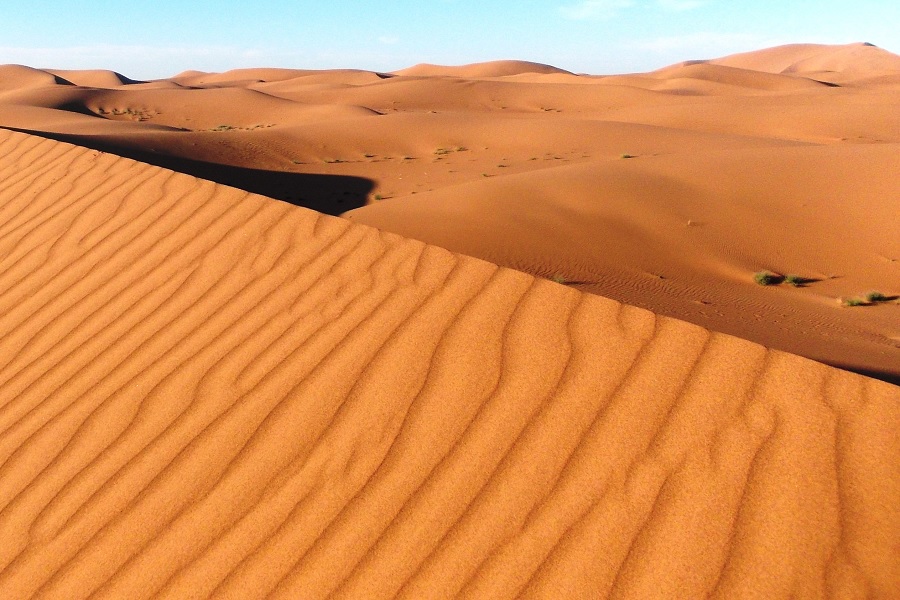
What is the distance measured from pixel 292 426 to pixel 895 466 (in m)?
1.79

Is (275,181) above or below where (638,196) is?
above

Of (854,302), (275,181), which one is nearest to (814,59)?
(275,181)

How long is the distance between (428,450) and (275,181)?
39.7 ft

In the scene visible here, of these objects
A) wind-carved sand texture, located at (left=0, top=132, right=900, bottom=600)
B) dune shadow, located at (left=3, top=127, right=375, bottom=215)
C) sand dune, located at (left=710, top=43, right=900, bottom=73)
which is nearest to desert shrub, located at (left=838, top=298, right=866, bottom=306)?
wind-carved sand texture, located at (left=0, top=132, right=900, bottom=600)

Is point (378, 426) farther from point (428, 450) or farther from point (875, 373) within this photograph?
point (875, 373)

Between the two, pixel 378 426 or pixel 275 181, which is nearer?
pixel 378 426

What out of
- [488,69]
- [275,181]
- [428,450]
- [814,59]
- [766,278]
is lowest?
[766,278]

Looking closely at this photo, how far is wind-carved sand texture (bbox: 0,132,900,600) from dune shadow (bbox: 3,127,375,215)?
886 centimetres

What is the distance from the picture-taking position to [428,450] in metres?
2.18

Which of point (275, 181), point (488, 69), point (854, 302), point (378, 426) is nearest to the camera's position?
point (378, 426)

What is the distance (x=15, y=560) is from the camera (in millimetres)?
2119

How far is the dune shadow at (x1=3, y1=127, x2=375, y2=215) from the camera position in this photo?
1223cm

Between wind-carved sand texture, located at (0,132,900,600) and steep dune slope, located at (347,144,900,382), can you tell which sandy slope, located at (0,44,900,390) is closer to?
steep dune slope, located at (347,144,900,382)

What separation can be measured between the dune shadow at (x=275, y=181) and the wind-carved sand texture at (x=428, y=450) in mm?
8860
